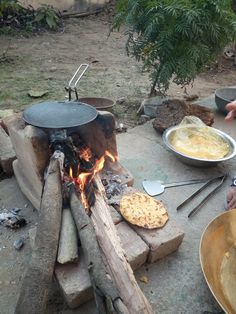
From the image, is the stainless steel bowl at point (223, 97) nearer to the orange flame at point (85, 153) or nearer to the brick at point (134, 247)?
the orange flame at point (85, 153)

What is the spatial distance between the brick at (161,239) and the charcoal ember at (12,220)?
96cm

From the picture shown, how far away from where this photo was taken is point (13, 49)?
7016mm

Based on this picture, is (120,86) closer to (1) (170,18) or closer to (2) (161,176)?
(1) (170,18)

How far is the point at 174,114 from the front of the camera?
4.05m

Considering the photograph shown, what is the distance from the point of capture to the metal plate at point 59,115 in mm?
2439

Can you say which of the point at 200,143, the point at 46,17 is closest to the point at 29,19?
the point at 46,17

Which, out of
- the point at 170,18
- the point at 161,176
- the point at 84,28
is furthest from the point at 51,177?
the point at 84,28

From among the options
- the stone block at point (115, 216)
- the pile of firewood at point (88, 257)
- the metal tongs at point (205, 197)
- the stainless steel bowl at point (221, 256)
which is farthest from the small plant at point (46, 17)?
the stainless steel bowl at point (221, 256)

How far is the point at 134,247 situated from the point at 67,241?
48 centimetres

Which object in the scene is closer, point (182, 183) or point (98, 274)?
point (98, 274)

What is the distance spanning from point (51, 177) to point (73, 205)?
27 centimetres

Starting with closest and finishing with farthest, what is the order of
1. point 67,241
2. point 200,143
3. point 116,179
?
point 67,241
point 116,179
point 200,143


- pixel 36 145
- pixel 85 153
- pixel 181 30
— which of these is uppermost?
pixel 181 30

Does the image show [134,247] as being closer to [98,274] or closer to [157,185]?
[98,274]
